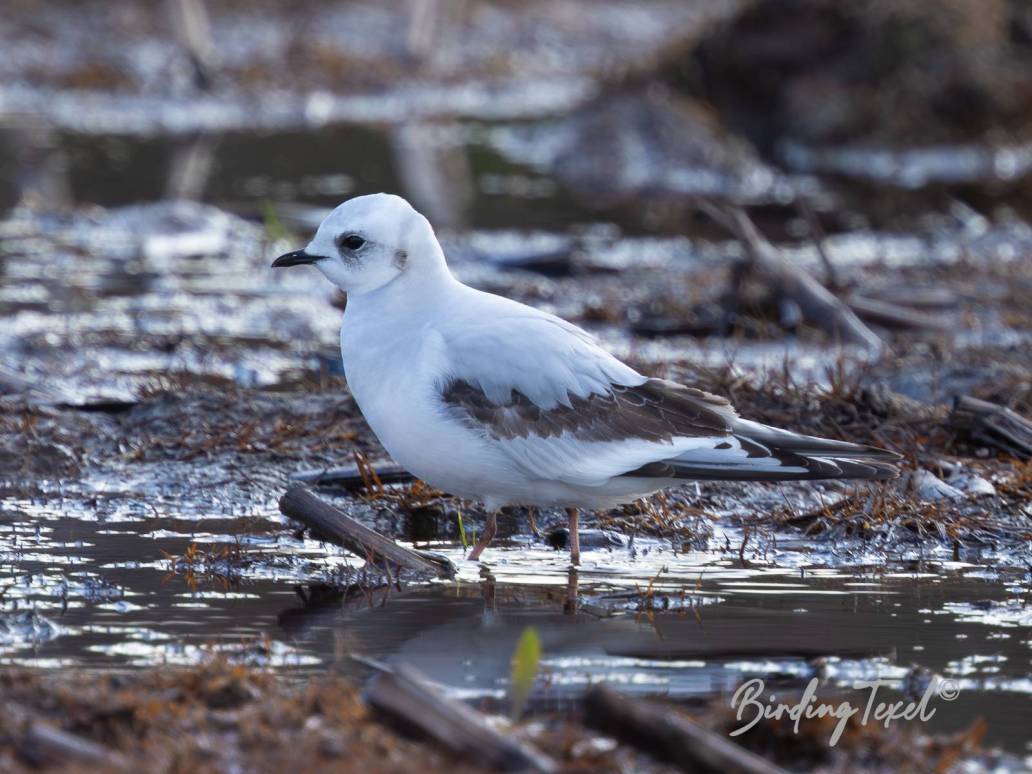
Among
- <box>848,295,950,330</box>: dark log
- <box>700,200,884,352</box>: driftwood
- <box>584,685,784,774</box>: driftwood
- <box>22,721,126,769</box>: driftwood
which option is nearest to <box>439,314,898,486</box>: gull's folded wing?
<box>584,685,784,774</box>: driftwood

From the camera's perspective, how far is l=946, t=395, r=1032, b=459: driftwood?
691 centimetres

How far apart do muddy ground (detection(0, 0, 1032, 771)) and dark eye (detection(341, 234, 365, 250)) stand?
102cm

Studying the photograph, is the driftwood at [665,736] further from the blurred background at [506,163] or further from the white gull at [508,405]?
the blurred background at [506,163]

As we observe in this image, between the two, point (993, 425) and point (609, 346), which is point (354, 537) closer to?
point (993, 425)

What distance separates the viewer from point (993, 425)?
274 inches

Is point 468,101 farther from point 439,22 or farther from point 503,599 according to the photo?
point 503,599

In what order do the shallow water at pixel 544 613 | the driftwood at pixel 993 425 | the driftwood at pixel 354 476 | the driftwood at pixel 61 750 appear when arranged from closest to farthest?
the driftwood at pixel 61 750 → the shallow water at pixel 544 613 → the driftwood at pixel 354 476 → the driftwood at pixel 993 425

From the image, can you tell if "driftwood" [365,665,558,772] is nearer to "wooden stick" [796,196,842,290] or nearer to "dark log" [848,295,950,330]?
"wooden stick" [796,196,842,290]

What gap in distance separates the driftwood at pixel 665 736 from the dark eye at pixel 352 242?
7.64ft

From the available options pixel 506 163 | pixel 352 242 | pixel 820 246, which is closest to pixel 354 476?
pixel 352 242

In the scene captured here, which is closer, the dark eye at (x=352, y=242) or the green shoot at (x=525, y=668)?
the green shoot at (x=525, y=668)

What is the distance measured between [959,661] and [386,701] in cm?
181

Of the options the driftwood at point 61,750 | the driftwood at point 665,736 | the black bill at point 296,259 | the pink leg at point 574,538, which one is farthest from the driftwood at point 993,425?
the driftwood at point 61,750

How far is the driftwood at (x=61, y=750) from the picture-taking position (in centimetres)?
348
